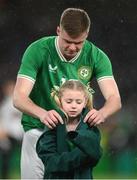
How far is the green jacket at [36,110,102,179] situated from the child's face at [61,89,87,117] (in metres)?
0.04

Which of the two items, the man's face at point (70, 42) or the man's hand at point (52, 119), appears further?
the man's face at point (70, 42)

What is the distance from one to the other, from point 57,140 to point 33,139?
17.0 inches

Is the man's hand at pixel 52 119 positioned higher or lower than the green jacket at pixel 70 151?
higher

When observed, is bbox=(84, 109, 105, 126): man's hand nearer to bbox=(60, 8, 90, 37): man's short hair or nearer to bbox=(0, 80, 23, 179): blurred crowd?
bbox=(60, 8, 90, 37): man's short hair

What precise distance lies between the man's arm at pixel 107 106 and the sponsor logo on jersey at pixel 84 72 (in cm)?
6

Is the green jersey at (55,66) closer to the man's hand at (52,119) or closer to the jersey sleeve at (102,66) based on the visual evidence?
the jersey sleeve at (102,66)

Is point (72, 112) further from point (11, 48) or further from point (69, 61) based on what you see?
point (11, 48)

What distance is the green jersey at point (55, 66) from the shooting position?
2.89m

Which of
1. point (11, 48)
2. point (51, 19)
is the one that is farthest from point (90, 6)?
point (11, 48)

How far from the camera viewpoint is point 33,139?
2904mm

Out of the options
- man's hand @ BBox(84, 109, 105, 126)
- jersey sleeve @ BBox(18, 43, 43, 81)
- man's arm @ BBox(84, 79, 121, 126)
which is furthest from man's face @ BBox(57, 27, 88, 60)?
man's hand @ BBox(84, 109, 105, 126)

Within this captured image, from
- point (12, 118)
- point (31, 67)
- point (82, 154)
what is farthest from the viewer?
point (12, 118)

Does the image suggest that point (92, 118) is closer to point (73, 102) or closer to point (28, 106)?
point (73, 102)

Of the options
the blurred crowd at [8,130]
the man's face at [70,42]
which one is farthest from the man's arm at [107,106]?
the blurred crowd at [8,130]
